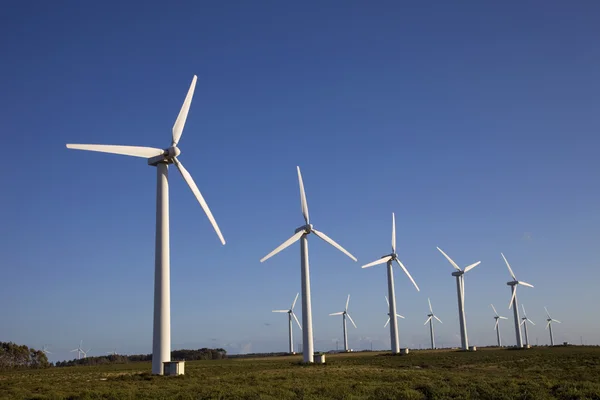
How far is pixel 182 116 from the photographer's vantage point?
5853cm

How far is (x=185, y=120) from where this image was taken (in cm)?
5866

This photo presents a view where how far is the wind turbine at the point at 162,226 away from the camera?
48.7 metres

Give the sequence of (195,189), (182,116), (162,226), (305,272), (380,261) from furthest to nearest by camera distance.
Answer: (380,261) → (305,272) → (182,116) → (195,189) → (162,226)

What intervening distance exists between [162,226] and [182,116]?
44.4ft

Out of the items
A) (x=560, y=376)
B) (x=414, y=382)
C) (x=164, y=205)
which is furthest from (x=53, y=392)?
(x=560, y=376)

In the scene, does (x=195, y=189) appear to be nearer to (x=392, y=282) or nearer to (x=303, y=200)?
(x=303, y=200)

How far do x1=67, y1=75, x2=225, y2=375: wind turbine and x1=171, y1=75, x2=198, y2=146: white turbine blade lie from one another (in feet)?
0.35

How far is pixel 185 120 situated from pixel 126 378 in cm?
2581

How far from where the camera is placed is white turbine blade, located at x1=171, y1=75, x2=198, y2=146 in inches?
2225

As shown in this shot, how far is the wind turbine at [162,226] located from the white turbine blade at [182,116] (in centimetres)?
11

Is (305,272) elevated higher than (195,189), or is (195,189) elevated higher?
(195,189)

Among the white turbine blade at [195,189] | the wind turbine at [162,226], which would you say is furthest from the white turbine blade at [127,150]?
the white turbine blade at [195,189]

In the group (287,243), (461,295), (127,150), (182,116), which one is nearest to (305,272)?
(287,243)

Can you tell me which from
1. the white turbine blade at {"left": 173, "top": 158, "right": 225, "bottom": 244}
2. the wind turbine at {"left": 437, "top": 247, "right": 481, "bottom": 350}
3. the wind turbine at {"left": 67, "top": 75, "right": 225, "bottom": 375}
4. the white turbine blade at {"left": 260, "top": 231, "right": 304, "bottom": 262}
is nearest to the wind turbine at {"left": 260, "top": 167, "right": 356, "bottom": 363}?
the white turbine blade at {"left": 260, "top": 231, "right": 304, "bottom": 262}
